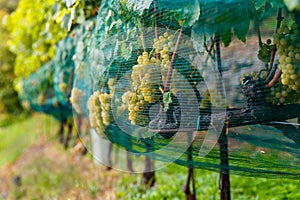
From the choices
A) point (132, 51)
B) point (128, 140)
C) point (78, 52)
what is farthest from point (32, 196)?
point (132, 51)

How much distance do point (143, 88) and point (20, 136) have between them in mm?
9248

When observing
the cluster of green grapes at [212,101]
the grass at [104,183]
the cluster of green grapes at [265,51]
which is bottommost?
the grass at [104,183]

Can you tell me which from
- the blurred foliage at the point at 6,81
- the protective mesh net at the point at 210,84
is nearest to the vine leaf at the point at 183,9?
the protective mesh net at the point at 210,84

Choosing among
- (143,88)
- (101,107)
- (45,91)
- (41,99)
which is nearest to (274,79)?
(143,88)

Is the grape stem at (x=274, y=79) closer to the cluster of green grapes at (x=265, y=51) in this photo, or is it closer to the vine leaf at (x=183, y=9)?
the cluster of green grapes at (x=265, y=51)

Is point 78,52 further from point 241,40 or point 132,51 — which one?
point 241,40

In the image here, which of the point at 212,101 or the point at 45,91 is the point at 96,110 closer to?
the point at 212,101

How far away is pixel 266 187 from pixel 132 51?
2113mm

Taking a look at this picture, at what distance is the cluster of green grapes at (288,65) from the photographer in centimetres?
133

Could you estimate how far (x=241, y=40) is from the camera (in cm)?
158

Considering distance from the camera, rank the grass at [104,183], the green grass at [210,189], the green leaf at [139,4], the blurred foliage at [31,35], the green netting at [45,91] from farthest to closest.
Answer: the green netting at [45,91] < the blurred foliage at [31,35] < the grass at [104,183] < the green grass at [210,189] < the green leaf at [139,4]

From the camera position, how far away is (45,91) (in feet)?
17.6

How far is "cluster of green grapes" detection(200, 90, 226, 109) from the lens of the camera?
1.61 m

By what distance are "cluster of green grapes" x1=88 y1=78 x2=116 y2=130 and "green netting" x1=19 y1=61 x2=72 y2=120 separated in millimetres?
2256
